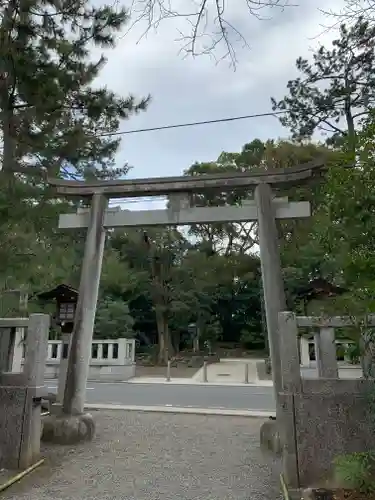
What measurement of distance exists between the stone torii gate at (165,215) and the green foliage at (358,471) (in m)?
2.11

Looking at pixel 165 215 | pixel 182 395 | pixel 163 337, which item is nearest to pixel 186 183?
pixel 165 215

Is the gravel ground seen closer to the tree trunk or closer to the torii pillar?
the torii pillar

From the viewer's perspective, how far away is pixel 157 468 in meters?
4.12

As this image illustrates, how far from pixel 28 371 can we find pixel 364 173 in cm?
350

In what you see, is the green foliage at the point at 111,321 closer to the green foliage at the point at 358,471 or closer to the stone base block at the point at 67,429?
the stone base block at the point at 67,429

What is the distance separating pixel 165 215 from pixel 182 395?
6474 millimetres

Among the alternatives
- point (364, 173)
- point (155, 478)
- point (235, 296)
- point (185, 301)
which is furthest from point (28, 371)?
point (235, 296)

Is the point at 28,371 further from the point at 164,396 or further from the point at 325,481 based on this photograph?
the point at 164,396

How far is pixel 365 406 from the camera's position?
3.41m

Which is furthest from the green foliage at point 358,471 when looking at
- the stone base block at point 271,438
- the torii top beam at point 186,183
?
the torii top beam at point 186,183

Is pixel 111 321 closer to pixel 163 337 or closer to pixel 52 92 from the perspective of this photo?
pixel 163 337

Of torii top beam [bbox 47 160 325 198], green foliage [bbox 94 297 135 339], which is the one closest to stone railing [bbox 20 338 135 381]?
green foliage [bbox 94 297 135 339]

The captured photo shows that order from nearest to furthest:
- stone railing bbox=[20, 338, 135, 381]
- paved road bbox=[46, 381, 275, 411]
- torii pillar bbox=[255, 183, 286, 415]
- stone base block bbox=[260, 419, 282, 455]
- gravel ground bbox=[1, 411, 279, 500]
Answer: gravel ground bbox=[1, 411, 279, 500], stone base block bbox=[260, 419, 282, 455], torii pillar bbox=[255, 183, 286, 415], paved road bbox=[46, 381, 275, 411], stone railing bbox=[20, 338, 135, 381]

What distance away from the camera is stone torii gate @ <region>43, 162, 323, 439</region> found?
521 centimetres
